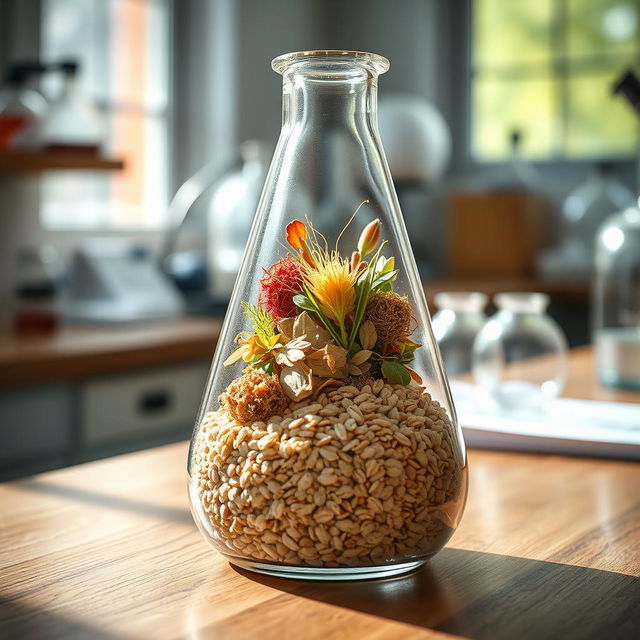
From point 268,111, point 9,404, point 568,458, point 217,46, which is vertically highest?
point 217,46

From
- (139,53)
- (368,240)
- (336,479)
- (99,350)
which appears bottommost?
(99,350)

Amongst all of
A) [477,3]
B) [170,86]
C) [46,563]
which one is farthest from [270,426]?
[477,3]

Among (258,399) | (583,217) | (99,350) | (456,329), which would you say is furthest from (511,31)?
(258,399)

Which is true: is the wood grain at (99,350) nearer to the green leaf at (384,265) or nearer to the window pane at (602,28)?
the green leaf at (384,265)

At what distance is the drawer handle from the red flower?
1.45 meters

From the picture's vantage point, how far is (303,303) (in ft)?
1.61

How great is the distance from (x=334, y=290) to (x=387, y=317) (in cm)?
3

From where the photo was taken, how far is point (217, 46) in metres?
3.05

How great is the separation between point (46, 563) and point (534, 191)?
2.97m

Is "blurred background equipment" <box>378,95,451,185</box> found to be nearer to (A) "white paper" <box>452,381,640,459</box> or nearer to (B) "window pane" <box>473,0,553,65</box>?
(B) "window pane" <box>473,0,553,65</box>

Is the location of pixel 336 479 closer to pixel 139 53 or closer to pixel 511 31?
pixel 139 53

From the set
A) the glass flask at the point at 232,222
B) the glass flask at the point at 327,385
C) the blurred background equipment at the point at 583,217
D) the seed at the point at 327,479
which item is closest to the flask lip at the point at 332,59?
the glass flask at the point at 327,385

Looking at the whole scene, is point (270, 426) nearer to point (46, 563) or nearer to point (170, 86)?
point (46, 563)

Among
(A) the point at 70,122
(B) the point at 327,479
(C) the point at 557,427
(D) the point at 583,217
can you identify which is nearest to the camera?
(B) the point at 327,479
